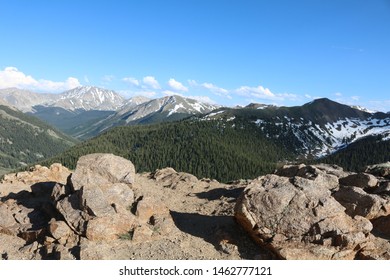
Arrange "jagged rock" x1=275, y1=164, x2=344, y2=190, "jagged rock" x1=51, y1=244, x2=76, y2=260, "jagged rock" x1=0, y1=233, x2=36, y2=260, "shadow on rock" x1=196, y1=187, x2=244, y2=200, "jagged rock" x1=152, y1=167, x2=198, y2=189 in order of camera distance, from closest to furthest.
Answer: "jagged rock" x1=51, y1=244, x2=76, y2=260 < "jagged rock" x1=0, y1=233, x2=36, y2=260 < "jagged rock" x1=275, y1=164, x2=344, y2=190 < "shadow on rock" x1=196, y1=187, x2=244, y2=200 < "jagged rock" x1=152, y1=167, x2=198, y2=189

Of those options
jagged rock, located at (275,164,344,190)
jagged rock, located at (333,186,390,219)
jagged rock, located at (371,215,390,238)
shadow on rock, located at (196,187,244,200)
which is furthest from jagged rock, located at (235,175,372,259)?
shadow on rock, located at (196,187,244,200)

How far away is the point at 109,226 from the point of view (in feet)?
91.8

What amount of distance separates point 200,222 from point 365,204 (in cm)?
1494

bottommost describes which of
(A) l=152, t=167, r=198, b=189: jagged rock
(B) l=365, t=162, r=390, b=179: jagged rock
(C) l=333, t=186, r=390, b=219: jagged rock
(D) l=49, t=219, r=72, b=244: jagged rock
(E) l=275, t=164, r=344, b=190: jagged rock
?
(D) l=49, t=219, r=72, b=244: jagged rock

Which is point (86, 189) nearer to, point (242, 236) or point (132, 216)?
point (132, 216)

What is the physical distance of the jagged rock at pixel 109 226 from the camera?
27375mm

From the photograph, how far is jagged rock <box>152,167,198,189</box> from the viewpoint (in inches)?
1855

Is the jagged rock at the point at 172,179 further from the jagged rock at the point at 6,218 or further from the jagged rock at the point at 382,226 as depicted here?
the jagged rock at the point at 382,226

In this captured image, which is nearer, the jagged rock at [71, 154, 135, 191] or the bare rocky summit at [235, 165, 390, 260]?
the bare rocky summit at [235, 165, 390, 260]

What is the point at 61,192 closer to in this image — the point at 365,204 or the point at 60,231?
the point at 60,231

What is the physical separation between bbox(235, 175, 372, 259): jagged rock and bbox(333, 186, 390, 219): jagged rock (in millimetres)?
2990

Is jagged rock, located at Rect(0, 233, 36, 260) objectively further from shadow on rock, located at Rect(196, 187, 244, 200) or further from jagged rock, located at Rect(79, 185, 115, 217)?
shadow on rock, located at Rect(196, 187, 244, 200)

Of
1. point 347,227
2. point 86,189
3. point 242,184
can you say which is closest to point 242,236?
point 347,227

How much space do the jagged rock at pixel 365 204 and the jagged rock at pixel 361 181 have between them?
14.1 feet
